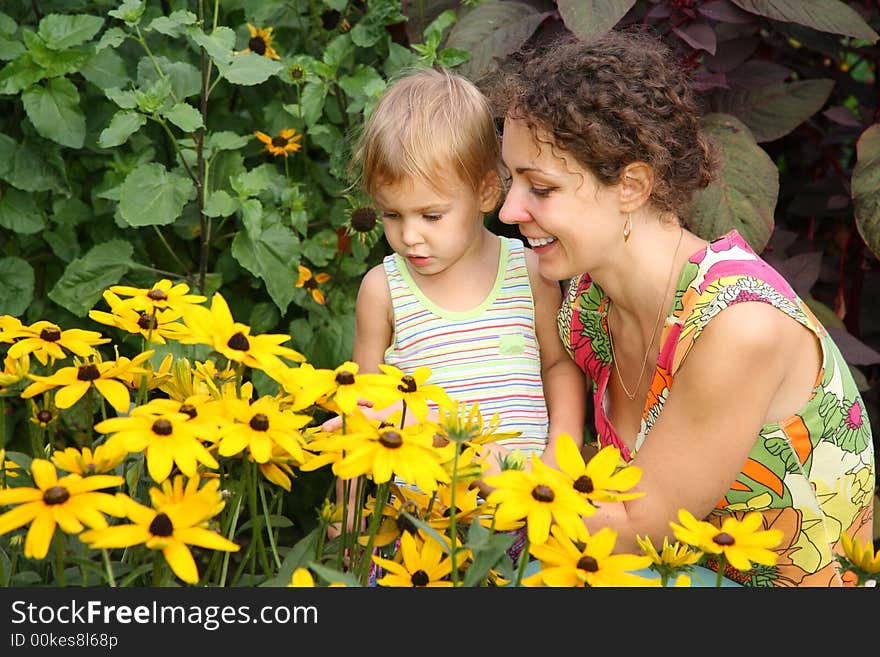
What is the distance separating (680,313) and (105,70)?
124 cm

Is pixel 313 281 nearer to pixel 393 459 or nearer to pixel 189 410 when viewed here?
pixel 189 410

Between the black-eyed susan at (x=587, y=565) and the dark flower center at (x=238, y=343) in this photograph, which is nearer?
the black-eyed susan at (x=587, y=565)

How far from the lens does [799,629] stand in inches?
36.6

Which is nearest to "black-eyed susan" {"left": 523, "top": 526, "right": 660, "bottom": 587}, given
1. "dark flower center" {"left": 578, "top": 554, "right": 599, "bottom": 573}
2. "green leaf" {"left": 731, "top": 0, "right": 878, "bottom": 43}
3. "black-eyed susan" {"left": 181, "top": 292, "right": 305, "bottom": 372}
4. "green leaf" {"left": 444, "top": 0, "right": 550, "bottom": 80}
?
"dark flower center" {"left": 578, "top": 554, "right": 599, "bottom": 573}

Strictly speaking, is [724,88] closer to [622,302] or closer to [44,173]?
[622,302]

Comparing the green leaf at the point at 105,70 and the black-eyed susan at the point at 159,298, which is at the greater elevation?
the black-eyed susan at the point at 159,298

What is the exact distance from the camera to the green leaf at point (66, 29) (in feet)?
6.70

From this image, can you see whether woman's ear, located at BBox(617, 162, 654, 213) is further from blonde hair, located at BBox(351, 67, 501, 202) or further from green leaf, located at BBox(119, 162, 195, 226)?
green leaf, located at BBox(119, 162, 195, 226)

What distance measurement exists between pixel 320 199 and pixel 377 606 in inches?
60.9

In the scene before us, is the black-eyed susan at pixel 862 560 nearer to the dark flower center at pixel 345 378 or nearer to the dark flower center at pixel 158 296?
the dark flower center at pixel 345 378

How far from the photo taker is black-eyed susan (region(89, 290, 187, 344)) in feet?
4.04

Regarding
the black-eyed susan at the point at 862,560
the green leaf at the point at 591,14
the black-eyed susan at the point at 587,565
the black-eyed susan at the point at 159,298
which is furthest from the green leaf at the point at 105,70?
the black-eyed susan at the point at 862,560

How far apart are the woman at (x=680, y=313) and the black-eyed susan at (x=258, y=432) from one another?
0.57m

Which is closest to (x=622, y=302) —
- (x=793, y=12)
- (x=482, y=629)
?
(x=793, y=12)
